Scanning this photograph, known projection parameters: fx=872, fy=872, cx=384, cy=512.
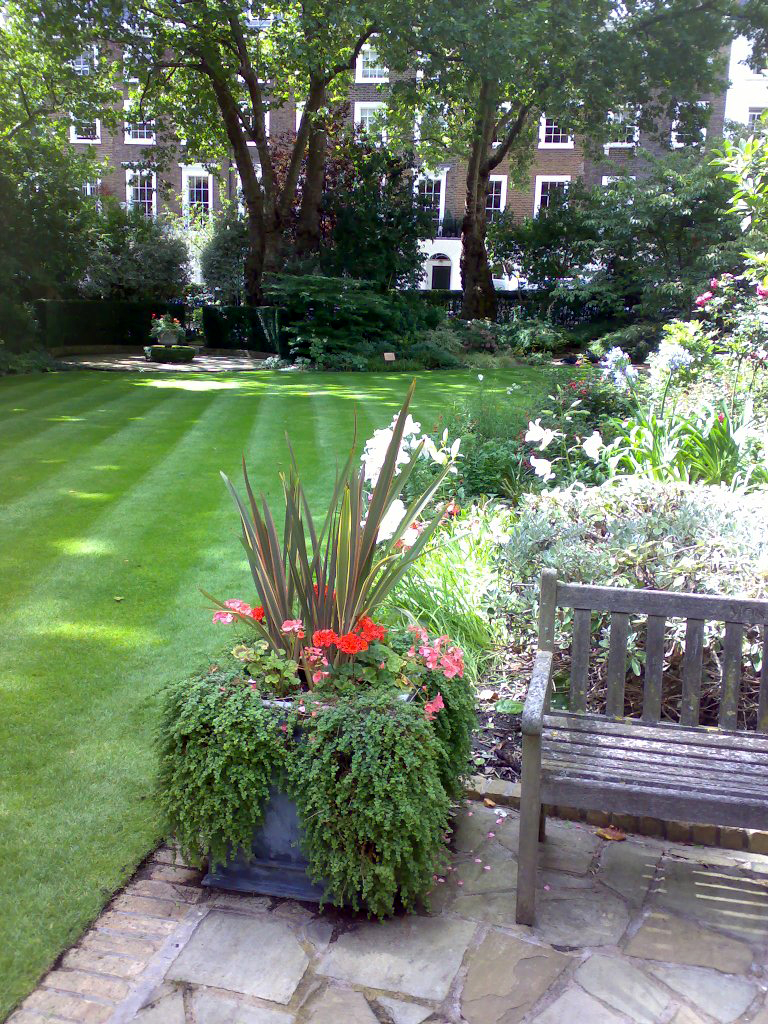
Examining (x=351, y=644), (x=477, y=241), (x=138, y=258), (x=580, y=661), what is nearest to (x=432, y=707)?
(x=351, y=644)

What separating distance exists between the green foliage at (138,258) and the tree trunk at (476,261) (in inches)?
375

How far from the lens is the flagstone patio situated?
2271 millimetres

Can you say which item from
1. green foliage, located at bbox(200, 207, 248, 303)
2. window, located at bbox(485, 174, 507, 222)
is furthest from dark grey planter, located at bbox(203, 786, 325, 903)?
window, located at bbox(485, 174, 507, 222)

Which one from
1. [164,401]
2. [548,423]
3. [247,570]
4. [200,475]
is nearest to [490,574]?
[247,570]

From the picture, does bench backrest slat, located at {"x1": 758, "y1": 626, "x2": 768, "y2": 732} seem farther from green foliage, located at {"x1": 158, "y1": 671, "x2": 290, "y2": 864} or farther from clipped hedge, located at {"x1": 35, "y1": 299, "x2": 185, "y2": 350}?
clipped hedge, located at {"x1": 35, "y1": 299, "x2": 185, "y2": 350}

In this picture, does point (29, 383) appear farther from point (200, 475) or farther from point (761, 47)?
point (761, 47)

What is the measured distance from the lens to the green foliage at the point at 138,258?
26.7m

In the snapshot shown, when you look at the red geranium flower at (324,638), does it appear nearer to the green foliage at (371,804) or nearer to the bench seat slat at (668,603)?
the green foliage at (371,804)

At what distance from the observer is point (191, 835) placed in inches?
104

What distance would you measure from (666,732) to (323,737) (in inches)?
47.5

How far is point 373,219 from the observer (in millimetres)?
23281

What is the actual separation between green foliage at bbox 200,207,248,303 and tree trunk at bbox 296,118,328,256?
6.12 meters

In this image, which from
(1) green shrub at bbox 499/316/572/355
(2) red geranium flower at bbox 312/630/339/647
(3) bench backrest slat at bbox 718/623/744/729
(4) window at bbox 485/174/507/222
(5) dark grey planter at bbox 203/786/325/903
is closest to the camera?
(5) dark grey planter at bbox 203/786/325/903

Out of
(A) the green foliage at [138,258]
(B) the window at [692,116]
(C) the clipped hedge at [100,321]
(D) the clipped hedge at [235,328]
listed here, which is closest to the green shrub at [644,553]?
(D) the clipped hedge at [235,328]
